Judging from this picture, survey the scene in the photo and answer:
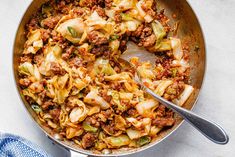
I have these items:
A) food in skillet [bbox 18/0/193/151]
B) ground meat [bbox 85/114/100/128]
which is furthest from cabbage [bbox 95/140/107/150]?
ground meat [bbox 85/114/100/128]

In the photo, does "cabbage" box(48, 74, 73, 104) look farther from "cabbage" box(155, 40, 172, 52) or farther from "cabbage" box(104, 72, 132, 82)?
"cabbage" box(155, 40, 172, 52)

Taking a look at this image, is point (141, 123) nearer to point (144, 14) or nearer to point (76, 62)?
point (76, 62)

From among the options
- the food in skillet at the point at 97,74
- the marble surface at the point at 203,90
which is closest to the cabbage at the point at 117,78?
the food in skillet at the point at 97,74

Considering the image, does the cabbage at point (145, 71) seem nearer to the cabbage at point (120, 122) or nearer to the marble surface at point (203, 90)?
the cabbage at point (120, 122)

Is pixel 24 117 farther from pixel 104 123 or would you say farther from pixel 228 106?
pixel 228 106

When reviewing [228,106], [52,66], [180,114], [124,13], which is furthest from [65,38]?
[228,106]

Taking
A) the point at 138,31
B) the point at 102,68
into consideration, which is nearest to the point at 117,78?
the point at 102,68
